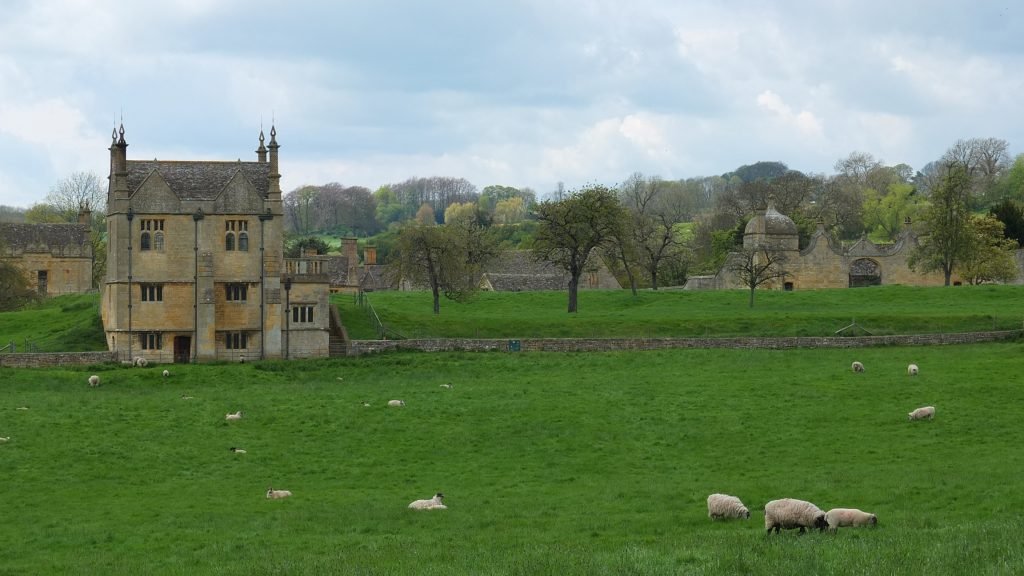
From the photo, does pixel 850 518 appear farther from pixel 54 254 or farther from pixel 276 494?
pixel 54 254

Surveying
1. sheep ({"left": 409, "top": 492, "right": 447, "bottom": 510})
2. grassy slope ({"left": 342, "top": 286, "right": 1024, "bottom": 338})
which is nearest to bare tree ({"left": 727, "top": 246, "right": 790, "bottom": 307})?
grassy slope ({"left": 342, "top": 286, "right": 1024, "bottom": 338})

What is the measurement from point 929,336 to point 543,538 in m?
46.8

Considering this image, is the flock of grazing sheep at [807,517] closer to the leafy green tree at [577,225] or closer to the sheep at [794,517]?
the sheep at [794,517]

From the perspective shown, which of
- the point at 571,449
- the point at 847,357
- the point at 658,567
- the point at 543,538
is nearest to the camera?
the point at 658,567

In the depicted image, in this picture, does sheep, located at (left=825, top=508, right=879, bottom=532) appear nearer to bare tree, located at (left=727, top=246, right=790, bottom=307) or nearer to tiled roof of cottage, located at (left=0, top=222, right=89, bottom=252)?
bare tree, located at (left=727, top=246, right=790, bottom=307)

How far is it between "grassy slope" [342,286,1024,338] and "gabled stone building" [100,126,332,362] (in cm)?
533

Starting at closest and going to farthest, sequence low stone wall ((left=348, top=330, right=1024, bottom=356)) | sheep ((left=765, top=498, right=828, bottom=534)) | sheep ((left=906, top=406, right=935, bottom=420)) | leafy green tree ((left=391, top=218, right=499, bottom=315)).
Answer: sheep ((left=765, top=498, right=828, bottom=534)) < sheep ((left=906, top=406, right=935, bottom=420)) < low stone wall ((left=348, top=330, right=1024, bottom=356)) < leafy green tree ((left=391, top=218, right=499, bottom=315))

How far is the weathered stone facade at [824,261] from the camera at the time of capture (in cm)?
10325

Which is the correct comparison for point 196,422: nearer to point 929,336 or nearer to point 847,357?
point 847,357

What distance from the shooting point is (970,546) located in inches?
917

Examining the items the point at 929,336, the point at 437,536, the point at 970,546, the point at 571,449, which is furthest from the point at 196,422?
the point at 929,336

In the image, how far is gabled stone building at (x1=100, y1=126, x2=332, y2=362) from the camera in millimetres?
64438

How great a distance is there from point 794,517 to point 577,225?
53.3m

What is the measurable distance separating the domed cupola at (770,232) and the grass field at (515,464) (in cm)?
4007
